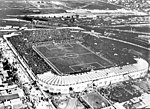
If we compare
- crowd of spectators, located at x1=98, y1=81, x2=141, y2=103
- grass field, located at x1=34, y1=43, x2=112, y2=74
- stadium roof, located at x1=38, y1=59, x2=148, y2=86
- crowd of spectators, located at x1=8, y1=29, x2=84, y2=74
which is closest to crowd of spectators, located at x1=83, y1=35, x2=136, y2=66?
grass field, located at x1=34, y1=43, x2=112, y2=74

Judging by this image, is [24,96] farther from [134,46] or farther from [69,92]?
[134,46]

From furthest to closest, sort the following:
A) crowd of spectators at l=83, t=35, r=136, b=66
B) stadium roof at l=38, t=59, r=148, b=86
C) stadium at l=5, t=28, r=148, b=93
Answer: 1. crowd of spectators at l=83, t=35, r=136, b=66
2. stadium at l=5, t=28, r=148, b=93
3. stadium roof at l=38, t=59, r=148, b=86

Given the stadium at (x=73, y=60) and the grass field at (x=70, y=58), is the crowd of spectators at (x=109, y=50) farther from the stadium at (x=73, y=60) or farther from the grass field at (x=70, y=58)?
the grass field at (x=70, y=58)

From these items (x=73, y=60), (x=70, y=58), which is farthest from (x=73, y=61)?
(x=70, y=58)

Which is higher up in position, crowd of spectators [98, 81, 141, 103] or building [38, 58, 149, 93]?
building [38, 58, 149, 93]

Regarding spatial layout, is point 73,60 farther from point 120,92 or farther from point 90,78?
point 120,92

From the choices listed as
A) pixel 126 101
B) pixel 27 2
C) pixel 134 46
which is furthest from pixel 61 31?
pixel 27 2

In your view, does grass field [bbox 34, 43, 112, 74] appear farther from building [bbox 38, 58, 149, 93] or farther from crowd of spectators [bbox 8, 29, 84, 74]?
building [bbox 38, 58, 149, 93]
